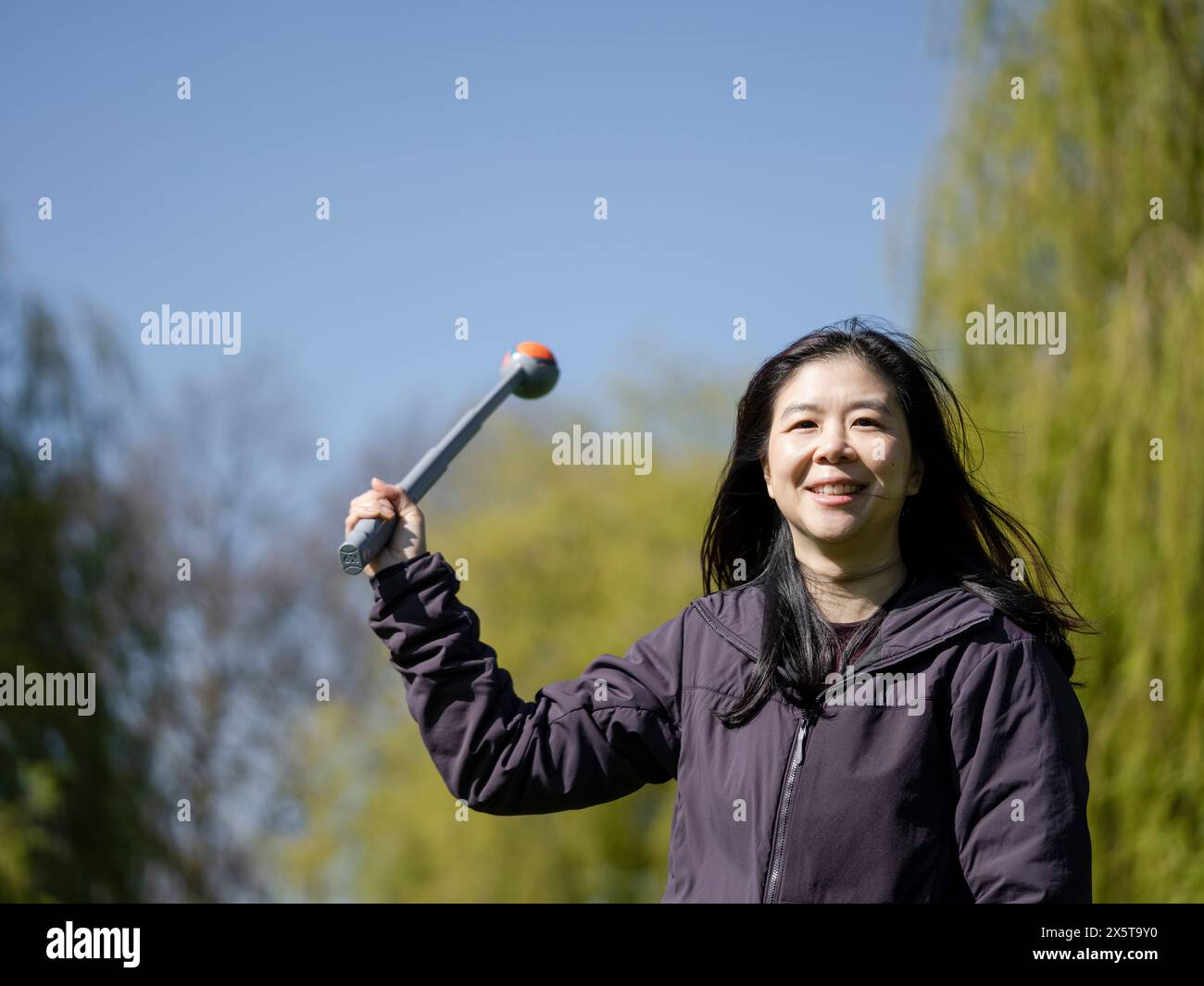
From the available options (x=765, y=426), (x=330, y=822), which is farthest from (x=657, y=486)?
(x=765, y=426)

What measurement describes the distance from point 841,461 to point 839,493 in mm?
44

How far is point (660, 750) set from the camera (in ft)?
6.43

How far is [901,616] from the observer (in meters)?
1.88

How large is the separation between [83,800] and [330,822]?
4465 millimetres

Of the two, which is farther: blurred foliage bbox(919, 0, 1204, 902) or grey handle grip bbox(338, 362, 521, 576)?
blurred foliage bbox(919, 0, 1204, 902)

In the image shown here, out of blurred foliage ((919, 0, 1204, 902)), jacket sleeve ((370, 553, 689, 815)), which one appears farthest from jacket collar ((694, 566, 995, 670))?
blurred foliage ((919, 0, 1204, 902))

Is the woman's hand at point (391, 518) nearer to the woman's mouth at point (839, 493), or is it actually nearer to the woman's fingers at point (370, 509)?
the woman's fingers at point (370, 509)

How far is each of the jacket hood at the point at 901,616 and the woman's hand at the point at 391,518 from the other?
1.37 ft

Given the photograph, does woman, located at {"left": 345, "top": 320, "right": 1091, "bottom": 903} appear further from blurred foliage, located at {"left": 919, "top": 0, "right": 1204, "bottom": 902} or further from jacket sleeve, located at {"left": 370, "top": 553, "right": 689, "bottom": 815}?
blurred foliage, located at {"left": 919, "top": 0, "right": 1204, "bottom": 902}

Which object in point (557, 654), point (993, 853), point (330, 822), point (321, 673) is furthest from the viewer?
point (321, 673)

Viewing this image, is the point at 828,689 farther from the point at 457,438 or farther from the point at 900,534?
the point at 457,438

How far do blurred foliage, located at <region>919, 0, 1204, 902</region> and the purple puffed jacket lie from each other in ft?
10.8

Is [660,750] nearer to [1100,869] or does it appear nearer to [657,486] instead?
[1100,869]

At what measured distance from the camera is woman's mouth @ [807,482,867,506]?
193 centimetres
